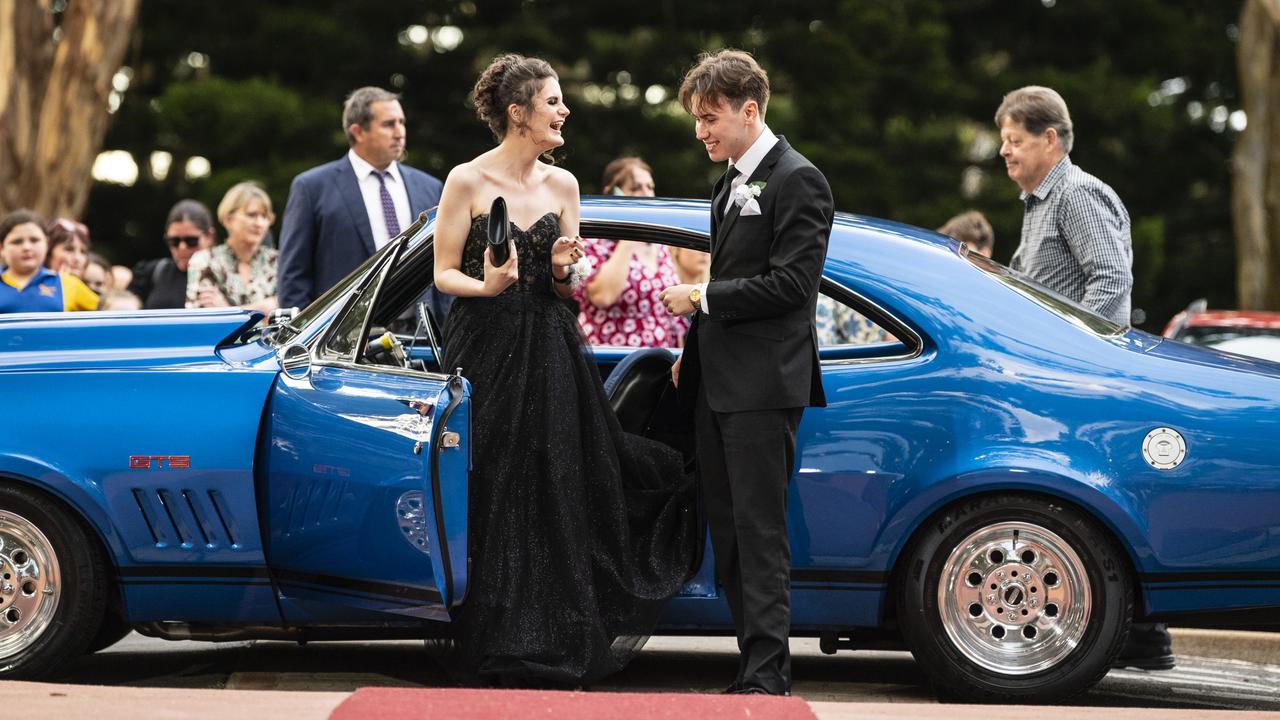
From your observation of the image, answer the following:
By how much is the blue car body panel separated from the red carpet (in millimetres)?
578

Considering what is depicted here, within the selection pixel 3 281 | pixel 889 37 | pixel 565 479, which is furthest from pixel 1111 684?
pixel 889 37

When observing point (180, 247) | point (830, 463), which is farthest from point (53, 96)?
point (830, 463)

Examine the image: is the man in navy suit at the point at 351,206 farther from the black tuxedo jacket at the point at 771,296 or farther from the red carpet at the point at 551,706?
the red carpet at the point at 551,706

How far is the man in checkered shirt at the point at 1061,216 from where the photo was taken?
6352mm

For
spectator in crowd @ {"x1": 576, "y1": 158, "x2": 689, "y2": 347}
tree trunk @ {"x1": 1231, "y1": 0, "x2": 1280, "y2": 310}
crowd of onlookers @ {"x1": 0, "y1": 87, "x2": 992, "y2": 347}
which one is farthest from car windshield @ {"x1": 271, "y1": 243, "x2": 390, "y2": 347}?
tree trunk @ {"x1": 1231, "y1": 0, "x2": 1280, "y2": 310}

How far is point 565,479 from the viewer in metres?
5.31

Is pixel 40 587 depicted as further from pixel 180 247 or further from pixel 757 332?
pixel 180 247

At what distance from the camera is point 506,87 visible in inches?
217

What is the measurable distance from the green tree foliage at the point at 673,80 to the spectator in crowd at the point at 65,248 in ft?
34.5

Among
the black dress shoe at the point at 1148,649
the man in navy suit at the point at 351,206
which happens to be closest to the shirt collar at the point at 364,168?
the man in navy suit at the point at 351,206

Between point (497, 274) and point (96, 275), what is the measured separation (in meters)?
6.61

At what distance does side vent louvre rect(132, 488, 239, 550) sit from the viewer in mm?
5305

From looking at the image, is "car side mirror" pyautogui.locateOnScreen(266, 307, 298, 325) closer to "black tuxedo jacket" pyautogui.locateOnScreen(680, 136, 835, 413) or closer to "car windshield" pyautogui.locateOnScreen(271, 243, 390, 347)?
"car windshield" pyautogui.locateOnScreen(271, 243, 390, 347)

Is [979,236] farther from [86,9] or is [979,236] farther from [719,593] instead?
[86,9]
